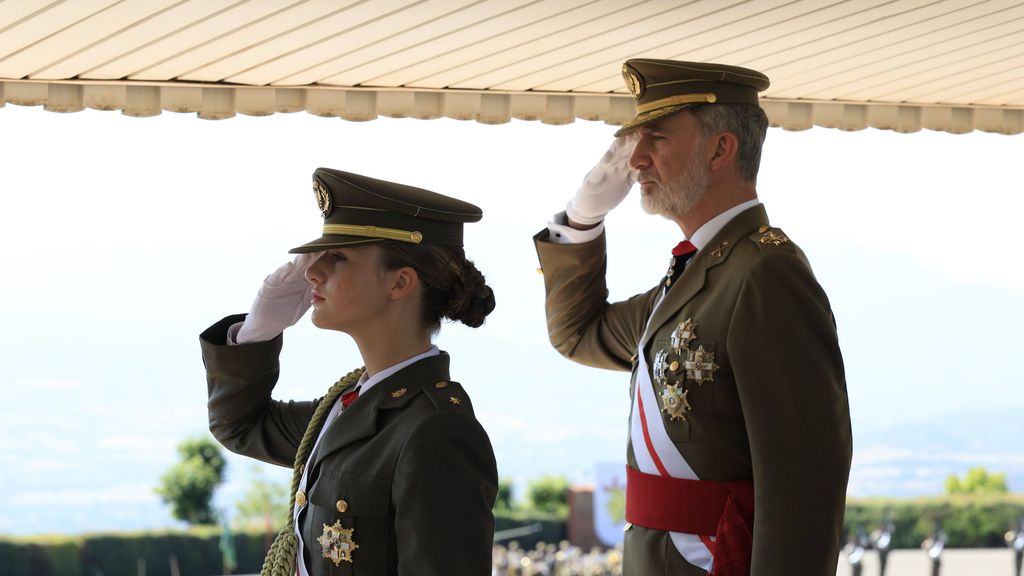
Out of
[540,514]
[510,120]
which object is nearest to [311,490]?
[510,120]

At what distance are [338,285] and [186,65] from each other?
6.11 feet

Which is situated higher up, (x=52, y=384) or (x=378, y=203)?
(x=378, y=203)

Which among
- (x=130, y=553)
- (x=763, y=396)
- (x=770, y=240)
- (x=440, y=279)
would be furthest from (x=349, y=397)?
(x=130, y=553)

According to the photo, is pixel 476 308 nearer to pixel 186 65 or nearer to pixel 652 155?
pixel 652 155

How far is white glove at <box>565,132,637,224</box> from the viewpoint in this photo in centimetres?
258

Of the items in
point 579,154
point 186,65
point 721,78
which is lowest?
point 721,78

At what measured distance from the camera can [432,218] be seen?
6.55ft

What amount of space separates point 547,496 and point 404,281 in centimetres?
1331

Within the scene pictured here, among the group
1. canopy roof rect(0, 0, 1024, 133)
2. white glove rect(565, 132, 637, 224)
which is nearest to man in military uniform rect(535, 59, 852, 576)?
white glove rect(565, 132, 637, 224)

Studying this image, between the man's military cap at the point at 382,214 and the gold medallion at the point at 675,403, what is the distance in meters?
0.47

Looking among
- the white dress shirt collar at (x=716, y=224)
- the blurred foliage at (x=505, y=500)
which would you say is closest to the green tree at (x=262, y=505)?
the blurred foliage at (x=505, y=500)

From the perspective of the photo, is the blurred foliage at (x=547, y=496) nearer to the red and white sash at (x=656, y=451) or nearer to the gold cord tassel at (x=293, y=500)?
the red and white sash at (x=656, y=451)

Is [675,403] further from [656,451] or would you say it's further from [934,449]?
[934,449]

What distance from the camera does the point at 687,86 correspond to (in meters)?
2.30
